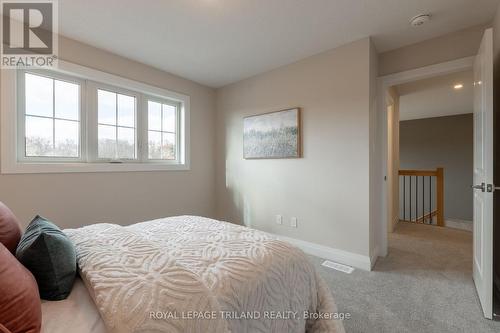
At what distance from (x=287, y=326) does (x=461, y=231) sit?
3.95 metres

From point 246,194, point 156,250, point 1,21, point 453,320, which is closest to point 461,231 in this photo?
point 453,320

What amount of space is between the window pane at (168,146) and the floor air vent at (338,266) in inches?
98.3

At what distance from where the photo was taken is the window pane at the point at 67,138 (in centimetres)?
239

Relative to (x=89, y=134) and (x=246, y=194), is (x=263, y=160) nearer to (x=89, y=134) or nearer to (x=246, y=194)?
(x=246, y=194)

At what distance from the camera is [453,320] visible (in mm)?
1585

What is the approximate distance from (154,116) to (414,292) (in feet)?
11.4

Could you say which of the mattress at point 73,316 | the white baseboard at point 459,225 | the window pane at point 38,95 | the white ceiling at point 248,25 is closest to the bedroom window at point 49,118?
the window pane at point 38,95

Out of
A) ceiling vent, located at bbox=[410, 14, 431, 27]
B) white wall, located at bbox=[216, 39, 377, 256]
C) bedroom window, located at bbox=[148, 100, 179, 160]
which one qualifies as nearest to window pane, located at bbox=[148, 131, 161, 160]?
bedroom window, located at bbox=[148, 100, 179, 160]

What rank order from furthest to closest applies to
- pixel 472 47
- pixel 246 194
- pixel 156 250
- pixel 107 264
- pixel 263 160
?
1. pixel 246 194
2. pixel 263 160
3. pixel 472 47
4. pixel 156 250
5. pixel 107 264

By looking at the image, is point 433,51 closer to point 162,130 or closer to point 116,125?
point 162,130

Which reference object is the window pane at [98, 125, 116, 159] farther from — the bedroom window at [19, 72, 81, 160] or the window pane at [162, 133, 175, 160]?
the window pane at [162, 133, 175, 160]

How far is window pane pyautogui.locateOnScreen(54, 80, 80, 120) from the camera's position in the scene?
239 cm

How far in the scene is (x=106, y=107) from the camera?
8.91ft

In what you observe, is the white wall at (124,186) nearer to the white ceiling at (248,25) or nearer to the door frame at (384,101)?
the white ceiling at (248,25)
